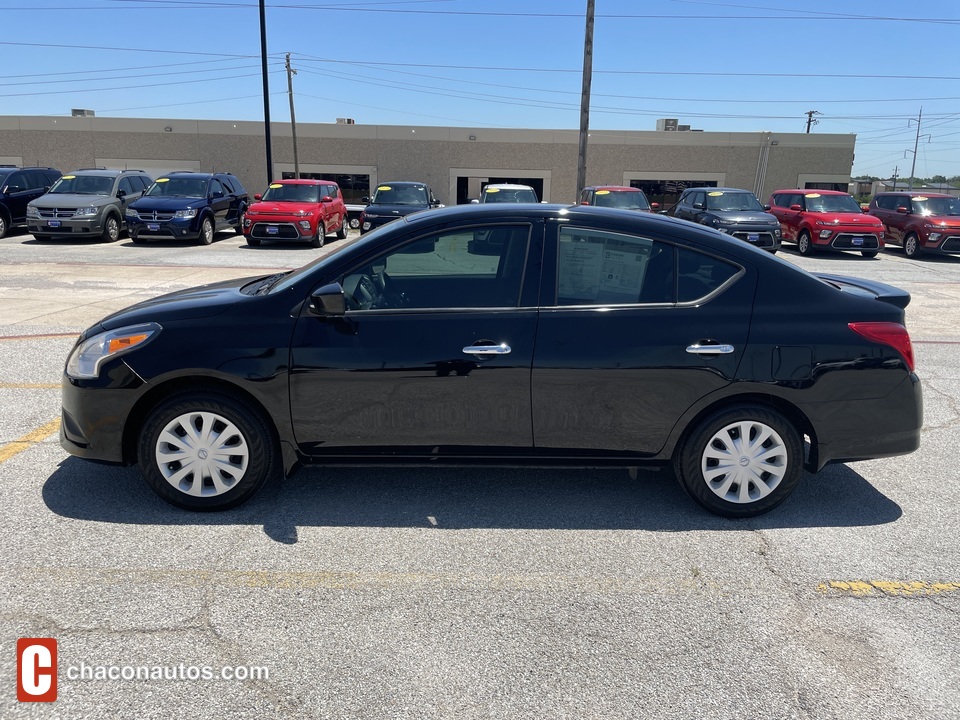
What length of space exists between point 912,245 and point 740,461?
20003 mm

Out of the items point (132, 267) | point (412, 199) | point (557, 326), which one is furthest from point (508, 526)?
point (412, 199)

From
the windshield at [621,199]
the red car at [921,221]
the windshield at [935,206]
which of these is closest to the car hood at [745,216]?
the windshield at [621,199]

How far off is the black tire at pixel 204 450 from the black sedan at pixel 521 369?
11 mm

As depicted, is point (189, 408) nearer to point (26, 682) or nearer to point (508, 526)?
point (26, 682)

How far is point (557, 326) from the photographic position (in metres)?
3.93

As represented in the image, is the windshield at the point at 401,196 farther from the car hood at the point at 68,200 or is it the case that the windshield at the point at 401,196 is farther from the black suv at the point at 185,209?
the car hood at the point at 68,200

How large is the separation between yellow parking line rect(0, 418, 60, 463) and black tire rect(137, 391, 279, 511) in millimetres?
1481

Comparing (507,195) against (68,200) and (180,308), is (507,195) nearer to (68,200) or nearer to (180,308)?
(68,200)

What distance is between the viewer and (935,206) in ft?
68.6

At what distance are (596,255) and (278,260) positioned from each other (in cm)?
1337

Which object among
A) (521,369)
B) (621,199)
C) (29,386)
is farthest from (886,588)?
(621,199)

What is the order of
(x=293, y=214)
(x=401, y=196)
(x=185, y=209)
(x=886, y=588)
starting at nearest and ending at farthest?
(x=886, y=588) < (x=293, y=214) < (x=185, y=209) < (x=401, y=196)

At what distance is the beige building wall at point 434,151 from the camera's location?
120ft

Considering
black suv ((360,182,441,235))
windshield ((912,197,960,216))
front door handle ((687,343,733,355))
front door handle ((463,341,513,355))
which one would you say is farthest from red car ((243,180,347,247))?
windshield ((912,197,960,216))
